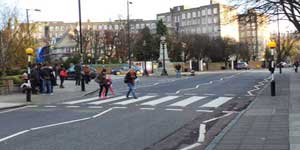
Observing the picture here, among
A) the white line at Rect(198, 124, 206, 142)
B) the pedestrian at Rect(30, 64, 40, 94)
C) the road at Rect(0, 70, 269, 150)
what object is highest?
the pedestrian at Rect(30, 64, 40, 94)

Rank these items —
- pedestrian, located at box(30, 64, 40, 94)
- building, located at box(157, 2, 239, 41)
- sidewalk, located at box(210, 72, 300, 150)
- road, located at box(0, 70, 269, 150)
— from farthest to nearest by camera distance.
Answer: building, located at box(157, 2, 239, 41) → pedestrian, located at box(30, 64, 40, 94) → road, located at box(0, 70, 269, 150) → sidewalk, located at box(210, 72, 300, 150)

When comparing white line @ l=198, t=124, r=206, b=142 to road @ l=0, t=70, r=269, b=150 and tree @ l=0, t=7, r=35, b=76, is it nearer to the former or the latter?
road @ l=0, t=70, r=269, b=150

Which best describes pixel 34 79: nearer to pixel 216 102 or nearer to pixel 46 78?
pixel 46 78

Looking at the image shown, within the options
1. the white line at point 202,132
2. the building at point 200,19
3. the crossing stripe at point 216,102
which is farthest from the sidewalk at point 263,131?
the building at point 200,19

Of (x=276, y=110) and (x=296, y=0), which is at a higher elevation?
(x=296, y=0)

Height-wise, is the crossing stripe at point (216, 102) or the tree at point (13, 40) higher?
the tree at point (13, 40)

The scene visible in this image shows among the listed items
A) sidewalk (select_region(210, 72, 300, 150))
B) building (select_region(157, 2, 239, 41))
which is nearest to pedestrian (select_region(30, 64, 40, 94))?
sidewalk (select_region(210, 72, 300, 150))

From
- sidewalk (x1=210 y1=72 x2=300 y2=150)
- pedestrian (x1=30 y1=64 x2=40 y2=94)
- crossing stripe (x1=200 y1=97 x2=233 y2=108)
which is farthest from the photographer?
pedestrian (x1=30 y1=64 x2=40 y2=94)

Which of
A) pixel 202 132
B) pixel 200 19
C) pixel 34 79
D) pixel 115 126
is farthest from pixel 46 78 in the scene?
pixel 200 19

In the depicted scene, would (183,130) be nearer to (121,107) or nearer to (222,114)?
(222,114)

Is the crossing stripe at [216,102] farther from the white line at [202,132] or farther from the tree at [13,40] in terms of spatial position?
the tree at [13,40]

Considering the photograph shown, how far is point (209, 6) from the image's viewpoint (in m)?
170

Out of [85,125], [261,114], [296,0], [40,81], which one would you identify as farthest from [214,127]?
[296,0]

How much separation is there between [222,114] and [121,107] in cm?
452
